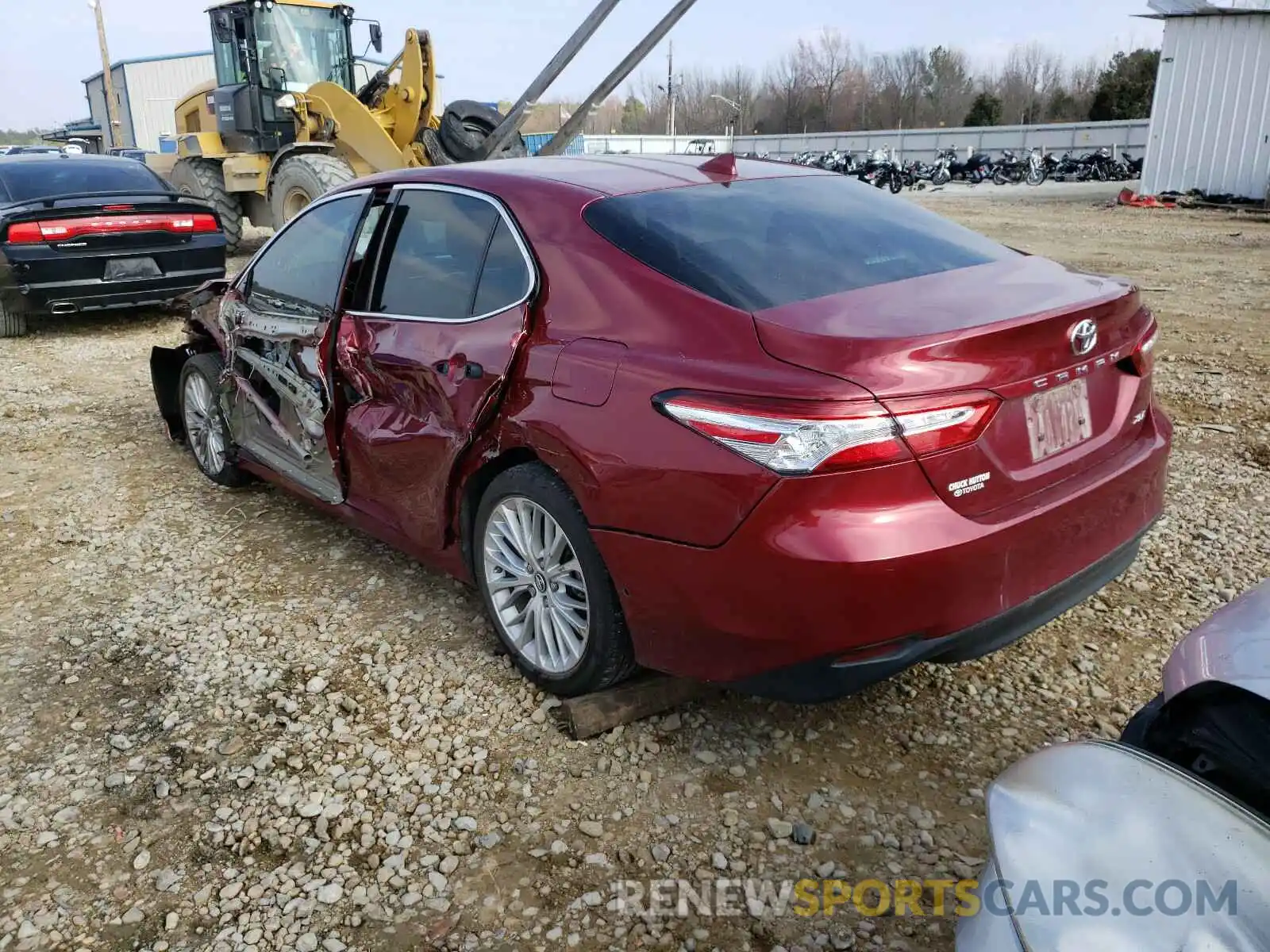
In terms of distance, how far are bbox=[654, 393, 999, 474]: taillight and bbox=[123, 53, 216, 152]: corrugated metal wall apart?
54524 mm

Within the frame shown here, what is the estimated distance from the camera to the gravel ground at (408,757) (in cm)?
228

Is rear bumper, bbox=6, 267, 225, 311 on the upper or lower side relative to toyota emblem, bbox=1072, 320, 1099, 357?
lower

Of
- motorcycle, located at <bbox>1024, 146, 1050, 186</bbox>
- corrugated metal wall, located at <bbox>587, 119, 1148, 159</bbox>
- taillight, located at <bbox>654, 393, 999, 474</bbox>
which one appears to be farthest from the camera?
corrugated metal wall, located at <bbox>587, 119, 1148, 159</bbox>

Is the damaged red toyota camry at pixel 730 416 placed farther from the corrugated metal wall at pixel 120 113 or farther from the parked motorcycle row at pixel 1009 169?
the corrugated metal wall at pixel 120 113

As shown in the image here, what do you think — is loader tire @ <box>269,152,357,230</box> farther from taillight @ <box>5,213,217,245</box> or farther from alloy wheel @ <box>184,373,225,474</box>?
alloy wheel @ <box>184,373,225,474</box>

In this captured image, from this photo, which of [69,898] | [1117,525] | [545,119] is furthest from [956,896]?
[545,119]

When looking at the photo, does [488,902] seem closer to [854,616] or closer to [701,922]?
[701,922]

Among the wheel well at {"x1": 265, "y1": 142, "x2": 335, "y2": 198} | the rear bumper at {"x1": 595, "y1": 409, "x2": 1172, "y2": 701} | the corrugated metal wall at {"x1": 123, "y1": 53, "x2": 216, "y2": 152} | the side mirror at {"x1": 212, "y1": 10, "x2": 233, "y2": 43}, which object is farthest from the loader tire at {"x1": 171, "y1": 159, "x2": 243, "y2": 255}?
the corrugated metal wall at {"x1": 123, "y1": 53, "x2": 216, "y2": 152}

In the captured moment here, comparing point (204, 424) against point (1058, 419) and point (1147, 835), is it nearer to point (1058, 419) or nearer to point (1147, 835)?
point (1058, 419)

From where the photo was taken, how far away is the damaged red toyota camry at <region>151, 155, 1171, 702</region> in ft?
7.22

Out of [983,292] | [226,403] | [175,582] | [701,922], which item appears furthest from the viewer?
[226,403]

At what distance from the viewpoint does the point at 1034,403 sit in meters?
2.37

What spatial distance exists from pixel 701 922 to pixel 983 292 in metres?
1.73

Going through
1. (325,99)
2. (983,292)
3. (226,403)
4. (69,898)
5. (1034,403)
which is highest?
(325,99)
